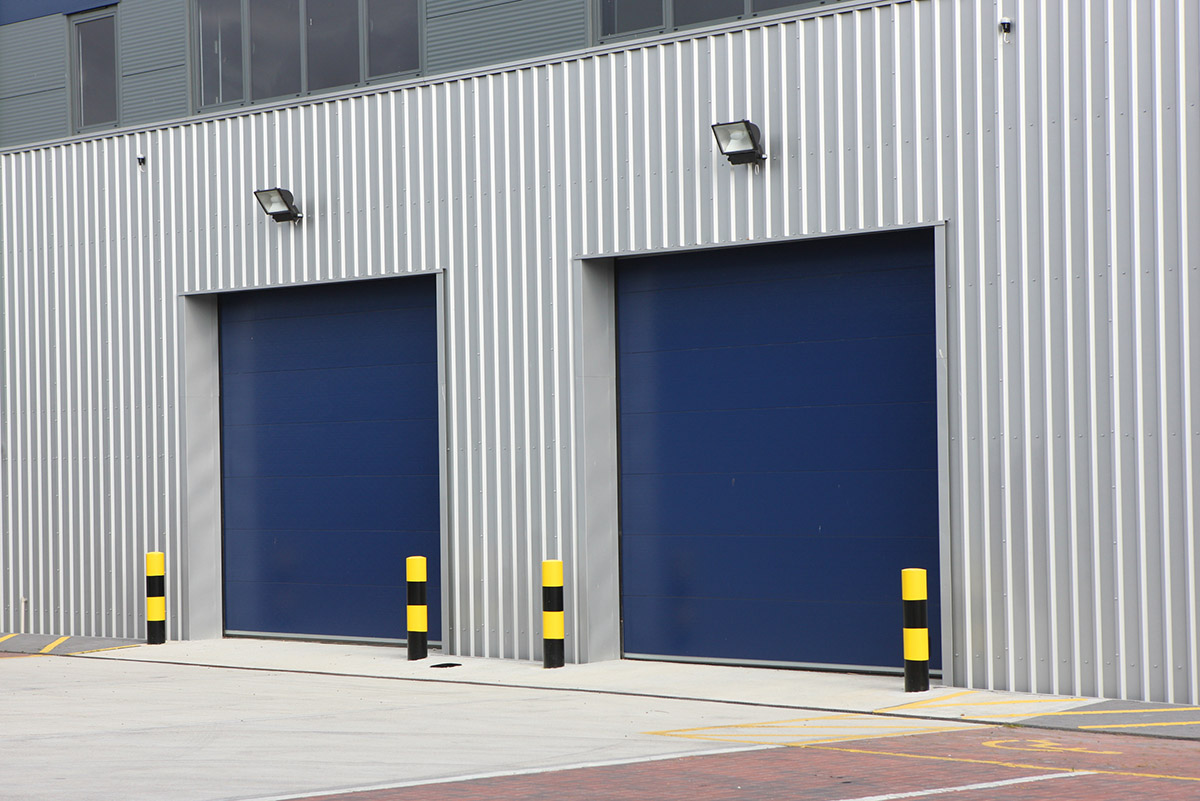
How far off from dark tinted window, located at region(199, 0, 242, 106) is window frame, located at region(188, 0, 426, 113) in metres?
0.04

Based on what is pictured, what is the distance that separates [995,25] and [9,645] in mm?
12363

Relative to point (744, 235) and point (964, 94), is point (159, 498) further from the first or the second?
point (964, 94)

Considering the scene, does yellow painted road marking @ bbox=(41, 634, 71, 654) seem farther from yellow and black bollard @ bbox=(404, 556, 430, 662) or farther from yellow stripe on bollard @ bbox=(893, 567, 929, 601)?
yellow stripe on bollard @ bbox=(893, 567, 929, 601)

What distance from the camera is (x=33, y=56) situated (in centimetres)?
1864

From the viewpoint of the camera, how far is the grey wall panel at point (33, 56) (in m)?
18.4

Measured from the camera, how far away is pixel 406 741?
410 inches

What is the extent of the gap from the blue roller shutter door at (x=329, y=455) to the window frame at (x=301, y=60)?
6.75 ft

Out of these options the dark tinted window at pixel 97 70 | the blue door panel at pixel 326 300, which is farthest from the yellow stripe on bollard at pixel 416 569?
the dark tinted window at pixel 97 70

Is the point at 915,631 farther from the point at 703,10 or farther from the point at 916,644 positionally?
the point at 703,10

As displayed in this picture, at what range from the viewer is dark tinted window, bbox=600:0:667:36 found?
14422mm

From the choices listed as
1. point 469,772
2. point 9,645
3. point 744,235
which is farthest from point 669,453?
point 9,645

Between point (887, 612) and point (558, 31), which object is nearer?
point (887, 612)

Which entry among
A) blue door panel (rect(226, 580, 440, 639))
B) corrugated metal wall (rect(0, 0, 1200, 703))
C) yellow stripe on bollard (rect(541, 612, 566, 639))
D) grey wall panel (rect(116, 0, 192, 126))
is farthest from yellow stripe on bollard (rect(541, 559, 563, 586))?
grey wall panel (rect(116, 0, 192, 126))

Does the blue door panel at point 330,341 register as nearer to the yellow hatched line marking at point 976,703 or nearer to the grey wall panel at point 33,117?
the grey wall panel at point 33,117
